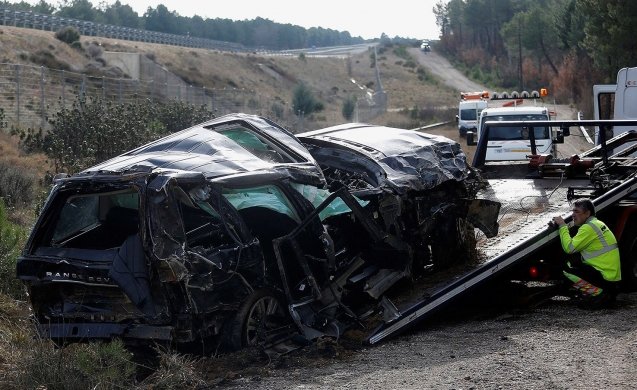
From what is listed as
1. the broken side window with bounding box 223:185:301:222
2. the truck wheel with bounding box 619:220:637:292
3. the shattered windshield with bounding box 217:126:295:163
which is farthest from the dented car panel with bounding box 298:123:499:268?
the truck wheel with bounding box 619:220:637:292

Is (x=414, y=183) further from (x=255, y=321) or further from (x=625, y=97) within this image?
(x=625, y=97)

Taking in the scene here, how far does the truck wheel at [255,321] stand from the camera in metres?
7.45

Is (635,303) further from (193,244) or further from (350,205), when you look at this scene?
(193,244)

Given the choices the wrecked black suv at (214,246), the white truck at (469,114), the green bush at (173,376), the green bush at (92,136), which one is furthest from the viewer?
the white truck at (469,114)

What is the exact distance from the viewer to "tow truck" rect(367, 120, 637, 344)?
891cm

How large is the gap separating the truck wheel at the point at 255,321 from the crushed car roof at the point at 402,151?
186cm

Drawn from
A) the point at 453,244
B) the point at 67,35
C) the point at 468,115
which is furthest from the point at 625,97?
the point at 67,35

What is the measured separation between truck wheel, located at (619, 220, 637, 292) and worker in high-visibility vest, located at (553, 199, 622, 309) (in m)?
1.22

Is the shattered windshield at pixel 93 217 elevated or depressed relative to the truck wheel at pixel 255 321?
elevated

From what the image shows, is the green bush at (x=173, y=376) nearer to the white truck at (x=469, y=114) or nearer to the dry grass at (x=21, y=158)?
the dry grass at (x=21, y=158)

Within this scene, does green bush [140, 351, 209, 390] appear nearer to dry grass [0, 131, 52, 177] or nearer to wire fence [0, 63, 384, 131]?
dry grass [0, 131, 52, 177]

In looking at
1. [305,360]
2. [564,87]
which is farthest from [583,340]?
[564,87]

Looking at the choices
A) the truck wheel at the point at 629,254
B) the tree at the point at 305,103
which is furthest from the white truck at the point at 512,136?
the tree at the point at 305,103

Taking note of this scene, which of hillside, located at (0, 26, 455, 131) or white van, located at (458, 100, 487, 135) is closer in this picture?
white van, located at (458, 100, 487, 135)
